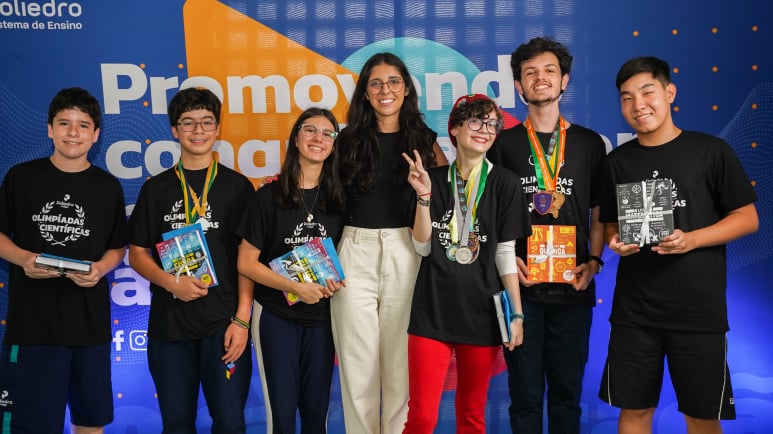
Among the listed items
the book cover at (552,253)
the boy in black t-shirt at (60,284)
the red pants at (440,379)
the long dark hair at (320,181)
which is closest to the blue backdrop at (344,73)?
the boy in black t-shirt at (60,284)

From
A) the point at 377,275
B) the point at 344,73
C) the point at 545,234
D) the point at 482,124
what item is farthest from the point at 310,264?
the point at 344,73

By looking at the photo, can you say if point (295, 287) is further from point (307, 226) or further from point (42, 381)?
point (42, 381)

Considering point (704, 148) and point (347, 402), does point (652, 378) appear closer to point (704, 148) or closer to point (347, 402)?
point (704, 148)

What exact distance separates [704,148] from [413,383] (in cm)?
177

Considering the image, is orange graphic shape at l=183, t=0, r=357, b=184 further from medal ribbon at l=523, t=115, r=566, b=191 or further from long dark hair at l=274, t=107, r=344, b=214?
medal ribbon at l=523, t=115, r=566, b=191

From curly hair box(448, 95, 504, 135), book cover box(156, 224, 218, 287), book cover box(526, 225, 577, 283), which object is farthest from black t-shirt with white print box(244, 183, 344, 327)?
book cover box(526, 225, 577, 283)

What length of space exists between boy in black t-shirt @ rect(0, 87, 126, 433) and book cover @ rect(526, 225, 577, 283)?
2.27m

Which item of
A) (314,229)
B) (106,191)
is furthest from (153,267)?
(314,229)

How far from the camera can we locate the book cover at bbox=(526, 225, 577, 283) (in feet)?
10.2

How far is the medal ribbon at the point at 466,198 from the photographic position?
2.93 meters

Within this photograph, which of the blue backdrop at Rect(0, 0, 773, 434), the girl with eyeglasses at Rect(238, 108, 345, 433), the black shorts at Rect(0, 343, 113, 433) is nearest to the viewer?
the girl with eyeglasses at Rect(238, 108, 345, 433)

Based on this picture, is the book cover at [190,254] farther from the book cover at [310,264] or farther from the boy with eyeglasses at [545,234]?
the boy with eyeglasses at [545,234]

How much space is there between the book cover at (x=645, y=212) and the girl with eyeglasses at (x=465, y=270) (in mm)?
452

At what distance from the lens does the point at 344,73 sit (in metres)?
4.27
